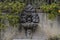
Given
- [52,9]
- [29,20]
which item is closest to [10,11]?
[29,20]

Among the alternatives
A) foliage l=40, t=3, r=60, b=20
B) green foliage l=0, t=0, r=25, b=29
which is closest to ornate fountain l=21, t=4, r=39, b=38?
green foliage l=0, t=0, r=25, b=29

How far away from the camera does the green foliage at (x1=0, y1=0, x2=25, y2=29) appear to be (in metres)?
7.95

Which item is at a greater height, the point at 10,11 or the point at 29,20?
the point at 10,11

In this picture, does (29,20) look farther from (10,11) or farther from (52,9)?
(52,9)

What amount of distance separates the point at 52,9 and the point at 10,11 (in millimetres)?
1443

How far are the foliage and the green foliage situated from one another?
0.76 meters

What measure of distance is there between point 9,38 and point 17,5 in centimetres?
117

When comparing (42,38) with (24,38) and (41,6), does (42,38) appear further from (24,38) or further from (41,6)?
(41,6)

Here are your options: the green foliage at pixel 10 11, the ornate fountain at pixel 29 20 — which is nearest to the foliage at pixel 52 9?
the ornate fountain at pixel 29 20

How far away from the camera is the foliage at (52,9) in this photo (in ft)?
26.1

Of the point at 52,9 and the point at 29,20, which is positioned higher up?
the point at 52,9

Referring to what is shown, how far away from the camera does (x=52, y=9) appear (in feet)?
26.1

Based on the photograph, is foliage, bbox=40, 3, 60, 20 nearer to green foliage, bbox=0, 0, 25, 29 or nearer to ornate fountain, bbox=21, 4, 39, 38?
ornate fountain, bbox=21, 4, 39, 38

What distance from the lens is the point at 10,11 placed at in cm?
805
